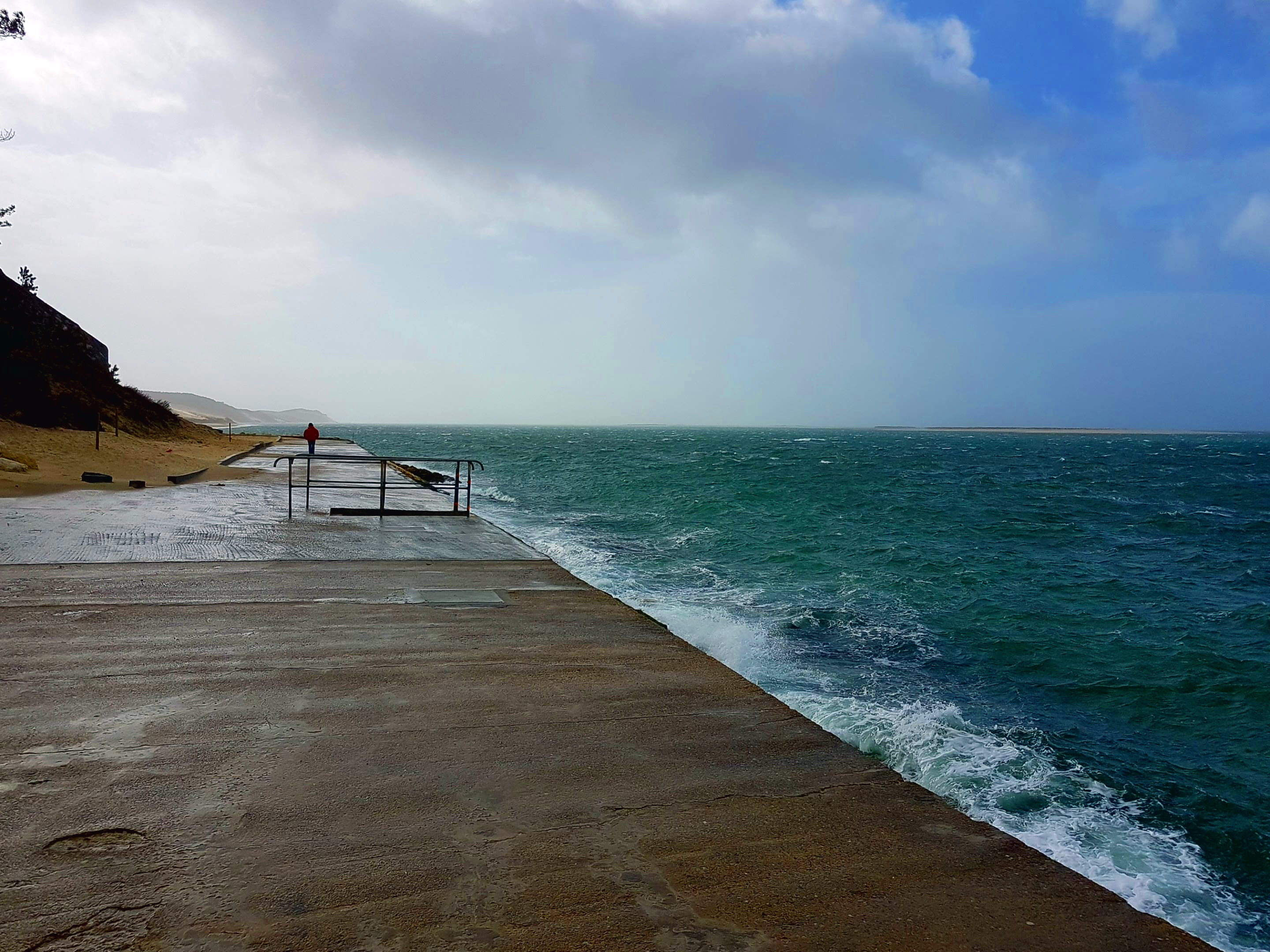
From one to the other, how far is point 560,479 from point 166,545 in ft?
99.1

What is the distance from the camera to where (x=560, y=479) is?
40.4 m

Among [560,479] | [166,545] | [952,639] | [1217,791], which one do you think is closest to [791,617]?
[952,639]

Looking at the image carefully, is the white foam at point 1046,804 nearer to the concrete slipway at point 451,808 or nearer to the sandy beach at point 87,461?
the concrete slipway at point 451,808

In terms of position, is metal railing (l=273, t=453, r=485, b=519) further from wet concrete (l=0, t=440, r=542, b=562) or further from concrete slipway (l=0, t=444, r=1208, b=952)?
concrete slipway (l=0, t=444, r=1208, b=952)

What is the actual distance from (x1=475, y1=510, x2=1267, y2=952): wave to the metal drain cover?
9.44 ft

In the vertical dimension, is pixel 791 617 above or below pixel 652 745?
below

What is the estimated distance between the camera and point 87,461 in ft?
78.0

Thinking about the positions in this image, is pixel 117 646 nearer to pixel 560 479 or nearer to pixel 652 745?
pixel 652 745

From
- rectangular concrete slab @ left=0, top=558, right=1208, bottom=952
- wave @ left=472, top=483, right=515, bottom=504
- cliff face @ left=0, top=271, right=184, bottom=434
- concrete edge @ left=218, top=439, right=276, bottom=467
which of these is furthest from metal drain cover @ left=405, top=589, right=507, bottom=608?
cliff face @ left=0, top=271, right=184, bottom=434

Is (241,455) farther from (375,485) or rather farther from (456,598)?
(456,598)

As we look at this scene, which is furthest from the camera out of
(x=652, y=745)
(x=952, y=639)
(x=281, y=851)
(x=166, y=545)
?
(x=952, y=639)

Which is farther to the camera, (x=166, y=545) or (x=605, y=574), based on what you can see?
(x=605, y=574)

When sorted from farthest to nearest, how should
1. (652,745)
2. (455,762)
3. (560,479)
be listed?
(560,479)
(652,745)
(455,762)

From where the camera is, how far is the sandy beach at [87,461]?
691 inches
